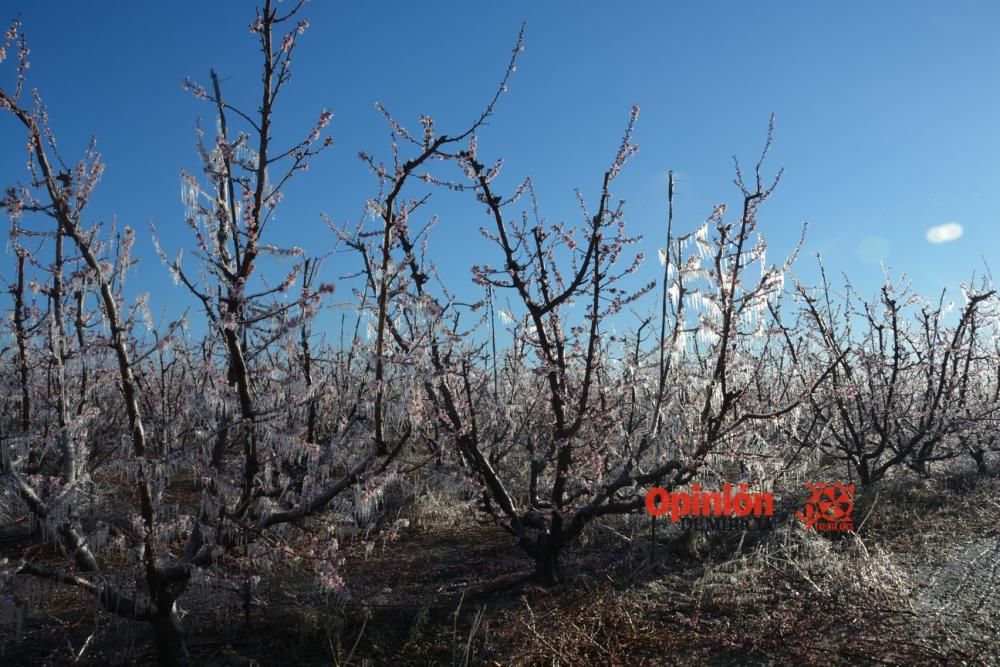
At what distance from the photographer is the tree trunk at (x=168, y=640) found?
3.53 m

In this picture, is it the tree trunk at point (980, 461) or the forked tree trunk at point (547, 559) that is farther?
the tree trunk at point (980, 461)

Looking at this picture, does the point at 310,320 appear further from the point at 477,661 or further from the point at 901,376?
the point at 901,376

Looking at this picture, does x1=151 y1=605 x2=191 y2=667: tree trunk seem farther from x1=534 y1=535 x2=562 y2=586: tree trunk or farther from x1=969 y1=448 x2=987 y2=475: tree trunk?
x1=969 y1=448 x2=987 y2=475: tree trunk

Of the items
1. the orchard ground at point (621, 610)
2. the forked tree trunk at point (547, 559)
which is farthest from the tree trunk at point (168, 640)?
the forked tree trunk at point (547, 559)

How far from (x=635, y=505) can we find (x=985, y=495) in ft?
17.1

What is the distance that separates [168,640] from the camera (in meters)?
3.56

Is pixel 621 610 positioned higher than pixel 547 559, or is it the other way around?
pixel 547 559

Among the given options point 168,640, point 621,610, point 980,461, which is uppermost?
point 980,461

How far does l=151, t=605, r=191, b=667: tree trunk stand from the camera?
3527 millimetres

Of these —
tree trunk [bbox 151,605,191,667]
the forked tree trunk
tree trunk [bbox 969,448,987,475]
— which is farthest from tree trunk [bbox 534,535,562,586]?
tree trunk [bbox 969,448,987,475]

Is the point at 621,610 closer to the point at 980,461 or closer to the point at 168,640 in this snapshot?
the point at 168,640

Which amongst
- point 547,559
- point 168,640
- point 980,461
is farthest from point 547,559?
point 980,461

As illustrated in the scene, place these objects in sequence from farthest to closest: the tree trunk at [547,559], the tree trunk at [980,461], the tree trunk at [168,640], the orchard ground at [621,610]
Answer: the tree trunk at [980,461] < the tree trunk at [547,559] < the orchard ground at [621,610] < the tree trunk at [168,640]

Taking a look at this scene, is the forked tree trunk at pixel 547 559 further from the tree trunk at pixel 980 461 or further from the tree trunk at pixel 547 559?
the tree trunk at pixel 980 461
